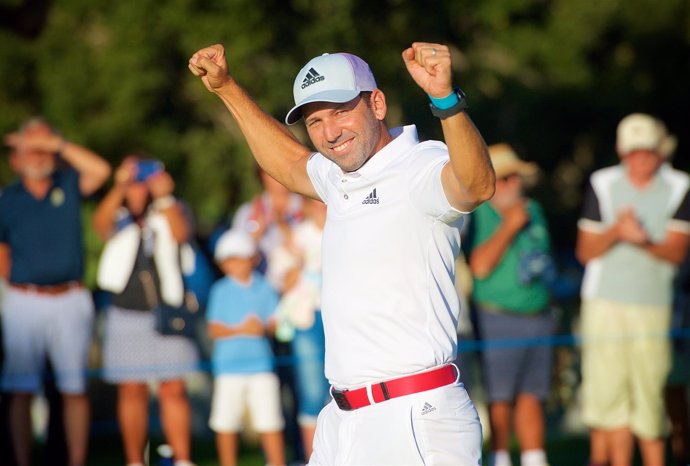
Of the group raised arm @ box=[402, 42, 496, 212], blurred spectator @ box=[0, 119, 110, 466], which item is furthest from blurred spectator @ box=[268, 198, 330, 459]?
raised arm @ box=[402, 42, 496, 212]

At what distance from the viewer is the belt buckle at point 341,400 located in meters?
4.99

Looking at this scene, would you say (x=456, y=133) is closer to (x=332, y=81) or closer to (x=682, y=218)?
(x=332, y=81)

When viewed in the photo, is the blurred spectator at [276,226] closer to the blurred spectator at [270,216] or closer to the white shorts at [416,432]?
the blurred spectator at [270,216]

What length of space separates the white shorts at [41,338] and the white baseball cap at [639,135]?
3817 millimetres

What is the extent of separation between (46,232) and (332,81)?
452cm

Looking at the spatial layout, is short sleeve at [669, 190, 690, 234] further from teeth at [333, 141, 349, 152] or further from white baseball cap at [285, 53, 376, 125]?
teeth at [333, 141, 349, 152]

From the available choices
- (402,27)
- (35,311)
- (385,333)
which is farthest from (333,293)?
(402,27)

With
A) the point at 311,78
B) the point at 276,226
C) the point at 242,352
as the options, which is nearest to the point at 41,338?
the point at 242,352

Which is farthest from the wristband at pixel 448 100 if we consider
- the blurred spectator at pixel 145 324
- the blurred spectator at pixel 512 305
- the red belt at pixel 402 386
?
the blurred spectator at pixel 145 324

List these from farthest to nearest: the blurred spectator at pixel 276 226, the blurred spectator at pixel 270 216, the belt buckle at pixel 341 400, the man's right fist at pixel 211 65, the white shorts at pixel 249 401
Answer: the blurred spectator at pixel 270 216, the blurred spectator at pixel 276 226, the white shorts at pixel 249 401, the man's right fist at pixel 211 65, the belt buckle at pixel 341 400

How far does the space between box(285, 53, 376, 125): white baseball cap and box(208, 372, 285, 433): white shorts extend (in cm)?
429

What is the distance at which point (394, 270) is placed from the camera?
4824mm

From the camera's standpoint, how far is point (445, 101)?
14.2ft

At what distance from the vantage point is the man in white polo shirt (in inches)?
189
